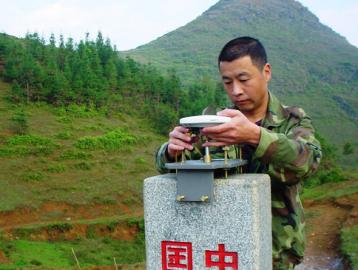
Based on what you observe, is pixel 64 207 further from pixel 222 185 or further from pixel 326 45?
pixel 326 45

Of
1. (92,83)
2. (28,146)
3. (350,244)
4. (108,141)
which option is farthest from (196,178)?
(92,83)

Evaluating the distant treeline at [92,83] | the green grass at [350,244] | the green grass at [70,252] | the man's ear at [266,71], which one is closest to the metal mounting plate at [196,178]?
the man's ear at [266,71]

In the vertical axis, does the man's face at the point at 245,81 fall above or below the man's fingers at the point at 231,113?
above

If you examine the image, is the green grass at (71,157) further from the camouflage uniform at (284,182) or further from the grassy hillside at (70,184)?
the camouflage uniform at (284,182)

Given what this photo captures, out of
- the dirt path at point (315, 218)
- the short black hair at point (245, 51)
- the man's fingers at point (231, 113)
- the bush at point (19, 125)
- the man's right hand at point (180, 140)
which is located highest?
the short black hair at point (245, 51)

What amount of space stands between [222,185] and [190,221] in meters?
0.25

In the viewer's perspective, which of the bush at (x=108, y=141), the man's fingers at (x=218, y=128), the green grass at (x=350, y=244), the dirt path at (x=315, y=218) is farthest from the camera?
the bush at (x=108, y=141)

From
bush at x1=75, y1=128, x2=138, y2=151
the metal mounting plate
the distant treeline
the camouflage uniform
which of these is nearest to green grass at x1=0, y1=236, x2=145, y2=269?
bush at x1=75, y1=128, x2=138, y2=151

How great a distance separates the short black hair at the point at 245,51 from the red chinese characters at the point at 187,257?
2.88 ft

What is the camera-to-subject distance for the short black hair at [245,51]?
2256 mm

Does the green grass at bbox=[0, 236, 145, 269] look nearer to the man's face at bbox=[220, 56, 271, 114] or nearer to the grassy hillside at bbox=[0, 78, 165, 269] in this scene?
the grassy hillside at bbox=[0, 78, 165, 269]

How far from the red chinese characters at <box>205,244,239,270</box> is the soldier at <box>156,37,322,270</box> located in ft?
0.91

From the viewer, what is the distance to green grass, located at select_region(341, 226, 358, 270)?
26.7 feet

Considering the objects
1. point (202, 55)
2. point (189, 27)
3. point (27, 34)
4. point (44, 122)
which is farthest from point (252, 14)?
point (44, 122)
